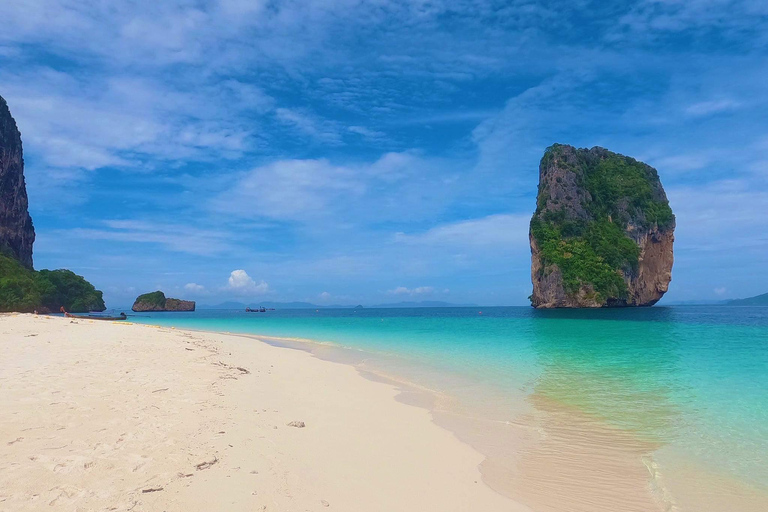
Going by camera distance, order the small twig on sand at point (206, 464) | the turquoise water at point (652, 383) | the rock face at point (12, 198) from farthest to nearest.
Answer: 1. the rock face at point (12, 198)
2. the turquoise water at point (652, 383)
3. the small twig on sand at point (206, 464)

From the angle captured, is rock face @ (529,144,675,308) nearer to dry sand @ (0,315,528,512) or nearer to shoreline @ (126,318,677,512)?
shoreline @ (126,318,677,512)

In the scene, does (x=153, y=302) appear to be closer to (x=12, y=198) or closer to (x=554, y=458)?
(x=12, y=198)

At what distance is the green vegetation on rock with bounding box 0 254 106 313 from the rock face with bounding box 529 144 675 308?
10633cm

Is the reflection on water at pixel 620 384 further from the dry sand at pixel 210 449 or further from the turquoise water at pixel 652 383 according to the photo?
the dry sand at pixel 210 449

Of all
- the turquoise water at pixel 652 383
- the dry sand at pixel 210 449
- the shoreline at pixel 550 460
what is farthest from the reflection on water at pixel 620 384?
the dry sand at pixel 210 449

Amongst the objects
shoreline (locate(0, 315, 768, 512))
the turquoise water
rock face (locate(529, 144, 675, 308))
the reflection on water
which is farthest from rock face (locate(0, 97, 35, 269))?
rock face (locate(529, 144, 675, 308))

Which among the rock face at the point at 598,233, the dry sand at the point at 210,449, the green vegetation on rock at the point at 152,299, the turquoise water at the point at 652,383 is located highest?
the rock face at the point at 598,233

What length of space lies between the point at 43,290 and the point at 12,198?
94.3ft

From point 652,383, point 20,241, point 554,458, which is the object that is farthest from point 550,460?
point 20,241

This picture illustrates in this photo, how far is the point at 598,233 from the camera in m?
103

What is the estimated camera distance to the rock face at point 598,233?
9818 cm

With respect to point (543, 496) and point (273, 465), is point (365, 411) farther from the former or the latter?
point (543, 496)

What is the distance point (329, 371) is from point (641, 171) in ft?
421

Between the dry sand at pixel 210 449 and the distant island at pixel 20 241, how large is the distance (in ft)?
298
